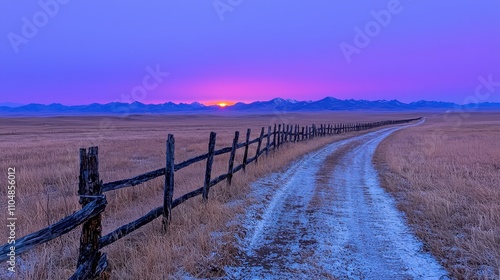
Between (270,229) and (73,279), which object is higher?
(73,279)

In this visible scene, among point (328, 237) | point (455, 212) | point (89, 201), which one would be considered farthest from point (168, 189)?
point (455, 212)

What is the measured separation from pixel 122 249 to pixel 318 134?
28420 mm

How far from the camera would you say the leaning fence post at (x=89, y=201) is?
3.67 metres

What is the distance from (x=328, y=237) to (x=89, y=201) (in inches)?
153

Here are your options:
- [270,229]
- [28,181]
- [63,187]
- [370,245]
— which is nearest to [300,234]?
[270,229]

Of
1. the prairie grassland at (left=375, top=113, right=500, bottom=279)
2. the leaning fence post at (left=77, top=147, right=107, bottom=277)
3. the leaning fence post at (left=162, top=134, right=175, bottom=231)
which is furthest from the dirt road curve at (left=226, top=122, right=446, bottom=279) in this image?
the leaning fence post at (left=77, top=147, right=107, bottom=277)

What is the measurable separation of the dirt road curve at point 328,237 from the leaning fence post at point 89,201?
1.69 m

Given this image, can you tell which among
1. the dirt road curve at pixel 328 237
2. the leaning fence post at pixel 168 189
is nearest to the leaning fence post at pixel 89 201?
the dirt road curve at pixel 328 237

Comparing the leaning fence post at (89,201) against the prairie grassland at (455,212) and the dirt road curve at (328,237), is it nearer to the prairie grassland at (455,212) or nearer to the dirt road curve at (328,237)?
the dirt road curve at (328,237)

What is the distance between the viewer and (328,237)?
5.77 m

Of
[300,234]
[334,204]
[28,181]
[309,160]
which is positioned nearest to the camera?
[300,234]

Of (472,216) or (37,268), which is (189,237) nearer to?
(37,268)

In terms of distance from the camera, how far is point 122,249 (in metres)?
4.91

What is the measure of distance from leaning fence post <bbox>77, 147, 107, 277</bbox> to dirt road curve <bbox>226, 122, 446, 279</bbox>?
1.69 metres
